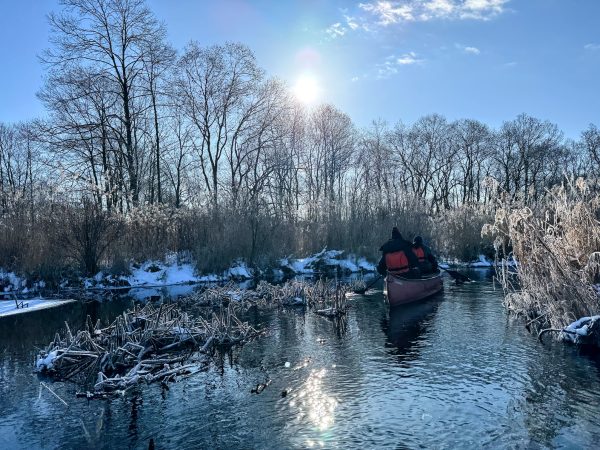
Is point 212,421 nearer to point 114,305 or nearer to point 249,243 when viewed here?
point 114,305

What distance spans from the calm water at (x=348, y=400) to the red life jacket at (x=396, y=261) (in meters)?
4.11

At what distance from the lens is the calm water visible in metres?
5.71

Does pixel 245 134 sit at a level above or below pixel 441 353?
above

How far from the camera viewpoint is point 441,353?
8.94 metres

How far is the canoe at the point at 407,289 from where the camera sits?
13.7 meters

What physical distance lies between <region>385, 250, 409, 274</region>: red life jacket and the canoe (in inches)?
21.4

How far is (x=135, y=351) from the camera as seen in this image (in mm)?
8500

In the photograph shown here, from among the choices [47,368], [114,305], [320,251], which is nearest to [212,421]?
[47,368]

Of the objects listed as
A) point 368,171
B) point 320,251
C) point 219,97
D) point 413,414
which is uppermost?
point 219,97

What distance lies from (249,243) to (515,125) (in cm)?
3326

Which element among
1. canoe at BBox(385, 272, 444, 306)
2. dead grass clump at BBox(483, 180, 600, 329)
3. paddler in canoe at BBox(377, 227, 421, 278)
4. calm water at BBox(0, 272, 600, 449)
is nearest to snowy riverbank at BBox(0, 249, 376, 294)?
canoe at BBox(385, 272, 444, 306)

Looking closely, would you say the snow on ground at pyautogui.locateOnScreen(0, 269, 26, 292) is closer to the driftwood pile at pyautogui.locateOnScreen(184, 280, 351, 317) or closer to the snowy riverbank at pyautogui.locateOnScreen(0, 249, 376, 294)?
the snowy riverbank at pyautogui.locateOnScreen(0, 249, 376, 294)

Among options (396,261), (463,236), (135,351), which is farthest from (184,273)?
(463,236)

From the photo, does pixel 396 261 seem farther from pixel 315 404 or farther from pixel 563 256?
pixel 315 404
